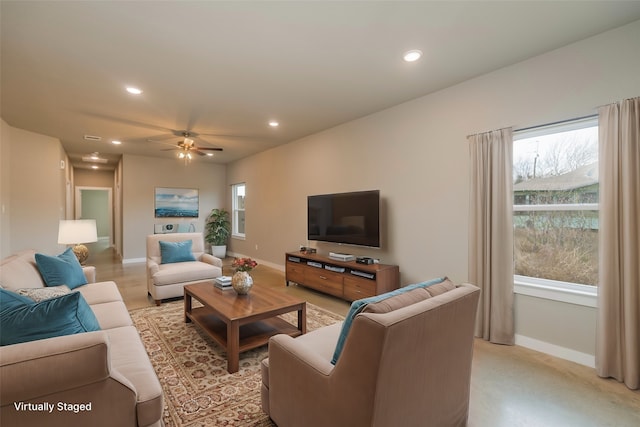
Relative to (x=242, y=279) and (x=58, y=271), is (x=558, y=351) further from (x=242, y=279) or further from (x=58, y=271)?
(x=58, y=271)

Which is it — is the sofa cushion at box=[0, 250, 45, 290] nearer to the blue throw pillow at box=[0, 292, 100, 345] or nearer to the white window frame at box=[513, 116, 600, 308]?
the blue throw pillow at box=[0, 292, 100, 345]

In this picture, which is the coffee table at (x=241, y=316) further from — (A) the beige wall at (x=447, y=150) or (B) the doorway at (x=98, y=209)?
(B) the doorway at (x=98, y=209)

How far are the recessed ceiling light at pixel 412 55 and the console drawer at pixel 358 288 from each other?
2.47m

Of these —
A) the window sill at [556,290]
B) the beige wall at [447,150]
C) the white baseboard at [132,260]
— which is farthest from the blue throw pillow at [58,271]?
the white baseboard at [132,260]

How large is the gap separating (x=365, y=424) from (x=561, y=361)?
2.38 metres

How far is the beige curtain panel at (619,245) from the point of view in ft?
7.07

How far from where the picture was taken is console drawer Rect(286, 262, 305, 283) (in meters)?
4.79

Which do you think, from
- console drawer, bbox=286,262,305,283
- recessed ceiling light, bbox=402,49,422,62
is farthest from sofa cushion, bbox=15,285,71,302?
recessed ceiling light, bbox=402,49,422,62

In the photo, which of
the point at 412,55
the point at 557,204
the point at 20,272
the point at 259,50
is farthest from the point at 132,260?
the point at 557,204

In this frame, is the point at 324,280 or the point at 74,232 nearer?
the point at 74,232

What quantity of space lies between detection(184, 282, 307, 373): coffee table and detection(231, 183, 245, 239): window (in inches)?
197

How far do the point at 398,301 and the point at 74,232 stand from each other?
4.06m

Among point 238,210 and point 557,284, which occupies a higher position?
point 238,210

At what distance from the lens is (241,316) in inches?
92.9
